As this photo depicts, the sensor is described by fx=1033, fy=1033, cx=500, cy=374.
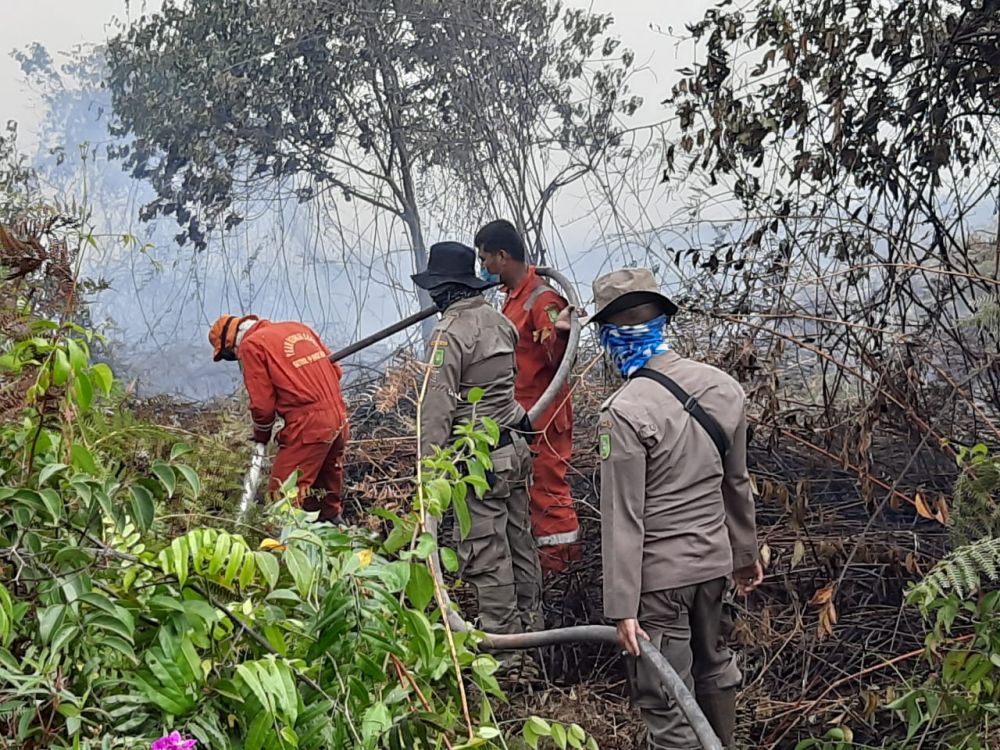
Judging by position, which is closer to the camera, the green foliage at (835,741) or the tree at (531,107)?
the green foliage at (835,741)

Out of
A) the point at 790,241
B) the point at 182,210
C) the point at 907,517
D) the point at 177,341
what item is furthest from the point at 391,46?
the point at 907,517

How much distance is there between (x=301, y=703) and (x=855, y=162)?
365cm

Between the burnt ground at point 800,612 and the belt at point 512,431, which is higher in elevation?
the belt at point 512,431

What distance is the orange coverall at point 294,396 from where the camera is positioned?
5.04 metres

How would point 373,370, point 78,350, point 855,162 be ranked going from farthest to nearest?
point 373,370 < point 855,162 < point 78,350

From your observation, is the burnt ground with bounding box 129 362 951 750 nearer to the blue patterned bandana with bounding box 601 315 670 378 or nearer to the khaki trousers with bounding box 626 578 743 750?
the khaki trousers with bounding box 626 578 743 750

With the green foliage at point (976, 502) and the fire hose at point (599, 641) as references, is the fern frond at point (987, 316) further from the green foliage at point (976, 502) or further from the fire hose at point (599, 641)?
the fire hose at point (599, 641)

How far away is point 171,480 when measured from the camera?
1732 mm

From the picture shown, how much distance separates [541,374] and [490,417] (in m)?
0.88

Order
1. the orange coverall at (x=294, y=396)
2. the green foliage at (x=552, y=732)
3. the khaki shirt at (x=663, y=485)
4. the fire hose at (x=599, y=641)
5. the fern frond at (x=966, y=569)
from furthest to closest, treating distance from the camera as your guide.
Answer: the orange coverall at (x=294, y=396) → the khaki shirt at (x=663, y=485) → the fern frond at (x=966, y=569) → the fire hose at (x=599, y=641) → the green foliage at (x=552, y=732)

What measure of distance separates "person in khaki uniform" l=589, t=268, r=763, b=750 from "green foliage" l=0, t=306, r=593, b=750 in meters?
1.16

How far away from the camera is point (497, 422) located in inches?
A: 175

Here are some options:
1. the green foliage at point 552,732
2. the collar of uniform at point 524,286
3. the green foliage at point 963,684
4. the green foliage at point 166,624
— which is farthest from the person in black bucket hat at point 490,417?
the green foliage at point 166,624

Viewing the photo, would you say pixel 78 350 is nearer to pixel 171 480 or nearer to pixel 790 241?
pixel 171 480
